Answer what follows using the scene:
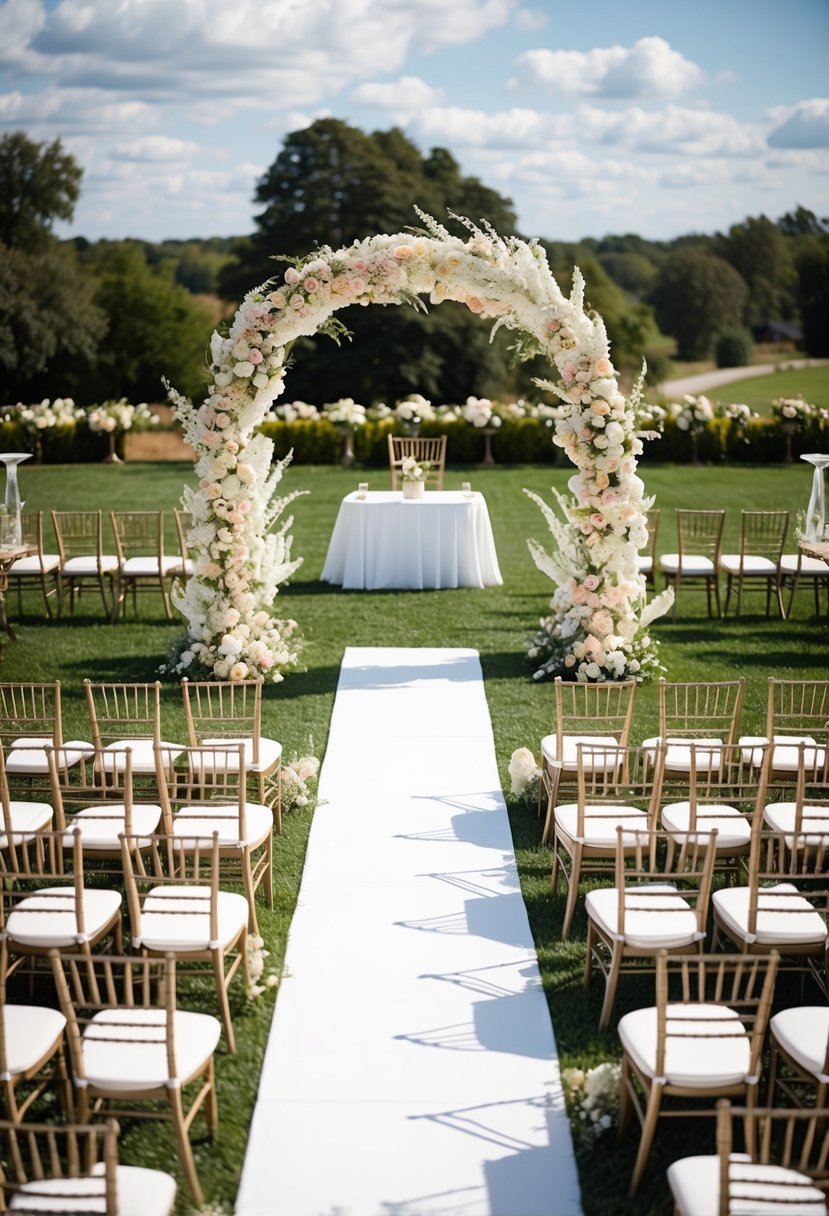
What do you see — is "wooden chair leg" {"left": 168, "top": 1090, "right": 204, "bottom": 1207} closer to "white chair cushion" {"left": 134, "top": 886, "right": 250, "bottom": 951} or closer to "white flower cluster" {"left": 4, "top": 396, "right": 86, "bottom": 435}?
"white chair cushion" {"left": 134, "top": 886, "right": 250, "bottom": 951}

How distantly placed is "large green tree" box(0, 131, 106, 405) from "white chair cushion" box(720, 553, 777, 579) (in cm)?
3203

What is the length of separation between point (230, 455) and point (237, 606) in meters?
1.37

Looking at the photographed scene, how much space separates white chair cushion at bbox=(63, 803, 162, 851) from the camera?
6.48 meters

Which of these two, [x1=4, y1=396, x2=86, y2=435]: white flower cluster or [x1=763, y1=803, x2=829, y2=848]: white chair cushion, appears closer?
[x1=763, y1=803, x2=829, y2=848]: white chair cushion

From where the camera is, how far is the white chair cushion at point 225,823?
20.9 feet

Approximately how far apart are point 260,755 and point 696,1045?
3.67m

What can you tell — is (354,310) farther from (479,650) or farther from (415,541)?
(479,650)

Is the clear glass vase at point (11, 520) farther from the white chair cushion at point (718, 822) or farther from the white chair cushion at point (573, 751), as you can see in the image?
the white chair cushion at point (718, 822)

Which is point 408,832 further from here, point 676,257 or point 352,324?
point 676,257

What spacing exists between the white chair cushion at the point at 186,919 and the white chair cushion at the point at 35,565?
8267 millimetres

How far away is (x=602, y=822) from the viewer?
655 centimetres

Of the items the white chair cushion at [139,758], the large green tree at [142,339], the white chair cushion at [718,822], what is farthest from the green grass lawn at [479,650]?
the large green tree at [142,339]

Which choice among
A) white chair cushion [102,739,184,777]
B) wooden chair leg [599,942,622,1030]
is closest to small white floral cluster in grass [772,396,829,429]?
white chair cushion [102,739,184,777]

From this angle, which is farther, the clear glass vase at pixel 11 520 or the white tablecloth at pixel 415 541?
the white tablecloth at pixel 415 541
